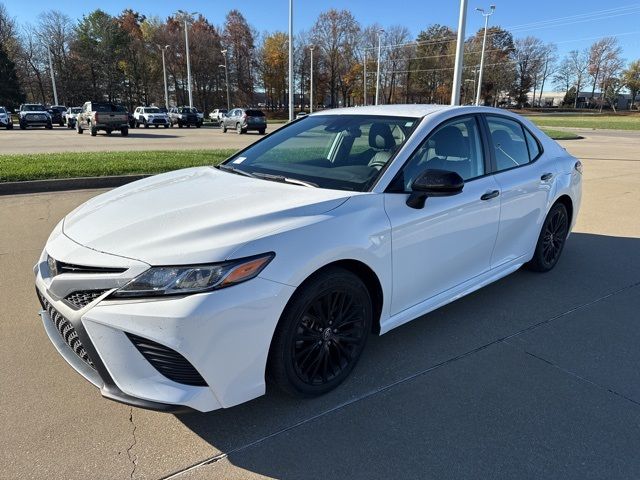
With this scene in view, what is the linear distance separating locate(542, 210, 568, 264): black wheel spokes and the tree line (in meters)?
62.3

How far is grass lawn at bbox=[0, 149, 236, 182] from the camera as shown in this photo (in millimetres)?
9234

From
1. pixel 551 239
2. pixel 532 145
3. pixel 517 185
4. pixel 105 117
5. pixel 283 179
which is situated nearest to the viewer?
pixel 283 179

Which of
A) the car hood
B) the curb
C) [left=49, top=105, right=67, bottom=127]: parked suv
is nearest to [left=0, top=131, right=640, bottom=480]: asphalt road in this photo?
the car hood

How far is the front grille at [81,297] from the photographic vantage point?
2252 millimetres

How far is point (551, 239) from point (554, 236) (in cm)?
7

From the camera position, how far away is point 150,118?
124 feet

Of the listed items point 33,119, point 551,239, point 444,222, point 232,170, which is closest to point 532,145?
point 551,239

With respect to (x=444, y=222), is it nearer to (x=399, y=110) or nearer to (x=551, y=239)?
(x=399, y=110)

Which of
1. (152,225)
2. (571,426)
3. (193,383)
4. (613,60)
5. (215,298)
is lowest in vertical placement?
(571,426)

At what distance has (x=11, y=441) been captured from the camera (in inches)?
95.7

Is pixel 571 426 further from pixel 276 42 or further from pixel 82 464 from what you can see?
pixel 276 42

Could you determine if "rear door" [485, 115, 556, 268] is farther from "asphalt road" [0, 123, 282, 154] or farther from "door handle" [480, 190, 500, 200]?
"asphalt road" [0, 123, 282, 154]

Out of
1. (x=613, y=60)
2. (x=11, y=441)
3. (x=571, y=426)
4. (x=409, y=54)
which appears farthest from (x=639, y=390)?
(x=613, y=60)

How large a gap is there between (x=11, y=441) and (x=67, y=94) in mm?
83089
